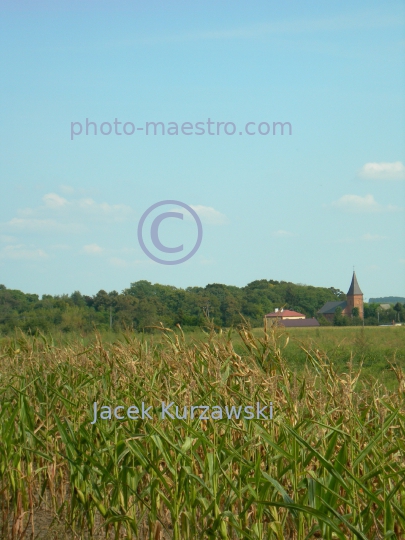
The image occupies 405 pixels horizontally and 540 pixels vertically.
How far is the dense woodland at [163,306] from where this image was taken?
Answer: 6.57 metres

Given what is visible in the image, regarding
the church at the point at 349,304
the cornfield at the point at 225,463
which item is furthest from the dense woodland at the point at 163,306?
the cornfield at the point at 225,463

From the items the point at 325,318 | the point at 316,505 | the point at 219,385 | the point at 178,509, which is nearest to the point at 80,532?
the point at 178,509

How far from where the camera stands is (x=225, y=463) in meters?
2.43

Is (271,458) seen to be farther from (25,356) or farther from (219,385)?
(25,356)

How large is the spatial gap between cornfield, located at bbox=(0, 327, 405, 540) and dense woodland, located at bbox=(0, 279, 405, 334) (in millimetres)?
993

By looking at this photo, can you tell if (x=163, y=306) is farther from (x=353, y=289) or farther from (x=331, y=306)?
(x=353, y=289)

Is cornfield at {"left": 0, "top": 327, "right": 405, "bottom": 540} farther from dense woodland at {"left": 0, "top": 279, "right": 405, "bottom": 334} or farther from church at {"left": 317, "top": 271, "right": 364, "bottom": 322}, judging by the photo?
church at {"left": 317, "top": 271, "right": 364, "bottom": 322}

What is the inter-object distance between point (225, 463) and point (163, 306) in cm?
592

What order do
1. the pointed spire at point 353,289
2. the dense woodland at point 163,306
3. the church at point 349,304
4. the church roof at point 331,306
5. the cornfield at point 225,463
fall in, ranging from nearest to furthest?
the cornfield at point 225,463 → the dense woodland at point 163,306 → the church roof at point 331,306 → the church at point 349,304 → the pointed spire at point 353,289

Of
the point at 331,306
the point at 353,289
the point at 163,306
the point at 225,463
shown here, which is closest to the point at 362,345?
the point at 353,289

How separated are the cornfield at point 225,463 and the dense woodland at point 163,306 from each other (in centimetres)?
99

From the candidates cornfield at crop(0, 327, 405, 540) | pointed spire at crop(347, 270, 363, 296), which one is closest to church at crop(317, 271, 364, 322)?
pointed spire at crop(347, 270, 363, 296)

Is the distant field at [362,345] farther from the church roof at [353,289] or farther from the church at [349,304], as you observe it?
the church roof at [353,289]

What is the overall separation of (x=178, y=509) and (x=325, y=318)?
23.3 feet
